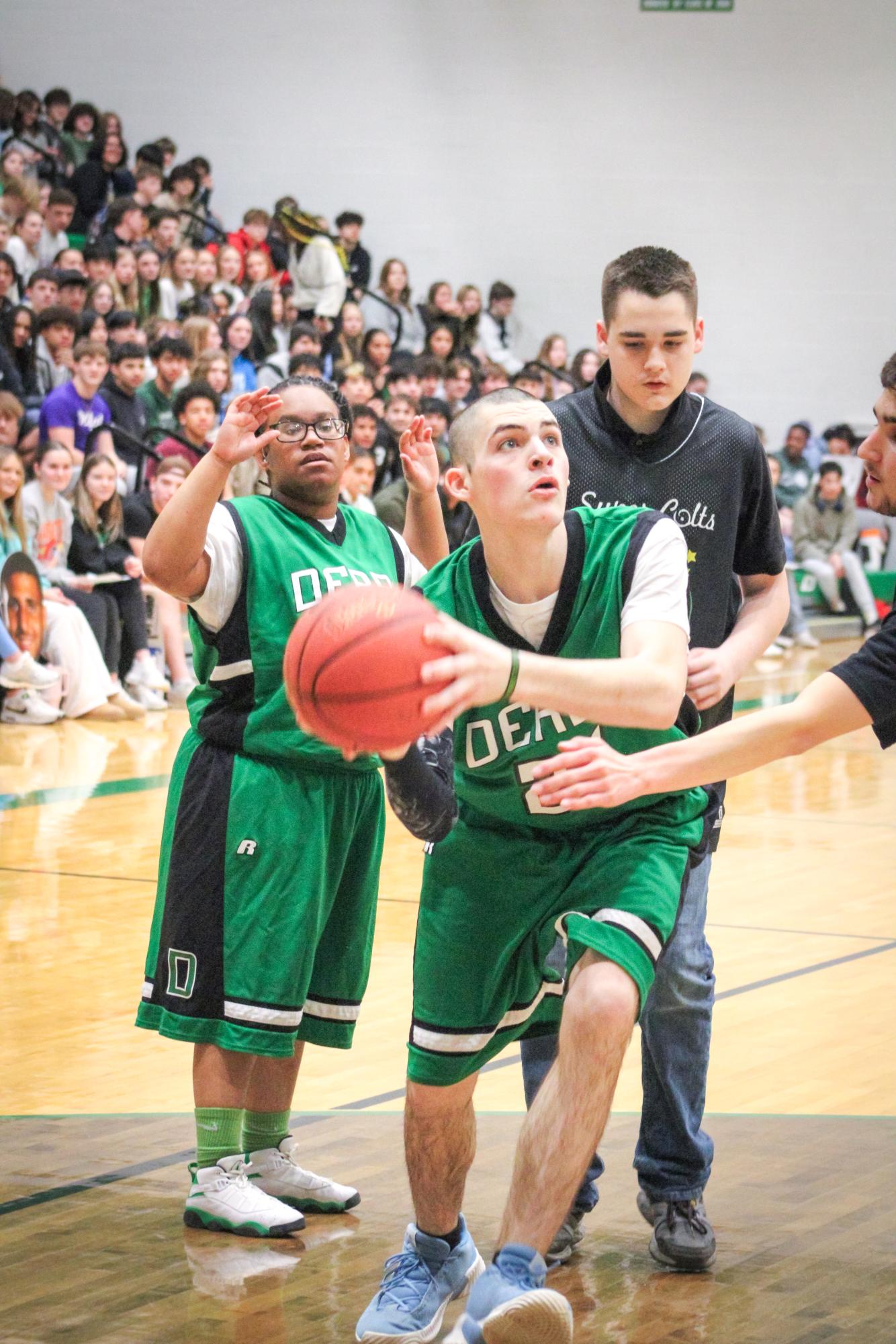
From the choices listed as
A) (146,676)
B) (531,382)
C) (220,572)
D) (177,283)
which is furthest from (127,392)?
(220,572)

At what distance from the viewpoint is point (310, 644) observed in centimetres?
271

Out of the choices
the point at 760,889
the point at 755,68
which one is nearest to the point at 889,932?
the point at 760,889

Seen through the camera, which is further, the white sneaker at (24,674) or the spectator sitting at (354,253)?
the spectator sitting at (354,253)

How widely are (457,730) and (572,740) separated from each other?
0.47m

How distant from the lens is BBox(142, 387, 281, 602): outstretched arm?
337cm

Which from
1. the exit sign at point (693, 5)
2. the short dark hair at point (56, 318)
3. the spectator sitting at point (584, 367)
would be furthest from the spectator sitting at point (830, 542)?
the short dark hair at point (56, 318)

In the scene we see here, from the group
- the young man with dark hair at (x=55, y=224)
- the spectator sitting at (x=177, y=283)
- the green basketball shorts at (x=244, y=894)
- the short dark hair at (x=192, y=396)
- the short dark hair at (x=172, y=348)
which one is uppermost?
the young man with dark hair at (x=55, y=224)

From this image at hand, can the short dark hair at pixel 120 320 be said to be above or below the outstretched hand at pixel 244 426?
above

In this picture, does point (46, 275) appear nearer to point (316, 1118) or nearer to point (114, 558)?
point (114, 558)

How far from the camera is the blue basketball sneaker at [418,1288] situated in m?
2.99

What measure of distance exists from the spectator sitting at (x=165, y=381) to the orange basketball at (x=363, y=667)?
365 inches

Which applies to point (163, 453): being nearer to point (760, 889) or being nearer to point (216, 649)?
point (760, 889)

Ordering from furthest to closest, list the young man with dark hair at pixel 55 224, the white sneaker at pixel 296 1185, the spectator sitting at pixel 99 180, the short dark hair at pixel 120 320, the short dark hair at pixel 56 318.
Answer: the spectator sitting at pixel 99 180, the young man with dark hair at pixel 55 224, the short dark hair at pixel 120 320, the short dark hair at pixel 56 318, the white sneaker at pixel 296 1185

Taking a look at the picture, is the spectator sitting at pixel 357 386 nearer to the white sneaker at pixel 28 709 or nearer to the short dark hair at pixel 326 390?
the white sneaker at pixel 28 709
